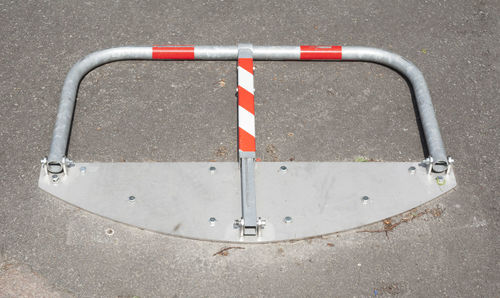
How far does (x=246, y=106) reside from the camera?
7188mm

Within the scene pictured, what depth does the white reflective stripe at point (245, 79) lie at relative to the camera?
7367 millimetres

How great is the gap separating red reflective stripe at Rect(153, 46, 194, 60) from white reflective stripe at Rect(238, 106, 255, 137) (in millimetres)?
1039

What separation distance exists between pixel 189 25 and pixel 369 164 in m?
2.88

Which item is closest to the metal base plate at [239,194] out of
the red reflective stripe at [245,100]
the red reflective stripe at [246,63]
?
the red reflective stripe at [245,100]

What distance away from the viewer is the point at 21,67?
309 inches

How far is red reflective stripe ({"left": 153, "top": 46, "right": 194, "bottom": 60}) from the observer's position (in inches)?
304

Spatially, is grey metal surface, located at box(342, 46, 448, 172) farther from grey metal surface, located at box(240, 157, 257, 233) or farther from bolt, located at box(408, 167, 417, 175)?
grey metal surface, located at box(240, 157, 257, 233)

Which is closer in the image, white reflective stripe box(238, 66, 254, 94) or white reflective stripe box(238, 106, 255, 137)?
white reflective stripe box(238, 106, 255, 137)

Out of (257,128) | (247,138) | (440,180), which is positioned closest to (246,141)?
(247,138)

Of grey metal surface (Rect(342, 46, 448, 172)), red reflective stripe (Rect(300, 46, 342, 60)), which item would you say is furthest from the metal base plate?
red reflective stripe (Rect(300, 46, 342, 60))

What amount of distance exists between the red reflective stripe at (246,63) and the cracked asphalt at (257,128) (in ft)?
0.80

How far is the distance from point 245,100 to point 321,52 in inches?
44.9

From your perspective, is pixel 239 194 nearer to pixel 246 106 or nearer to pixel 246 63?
pixel 246 106

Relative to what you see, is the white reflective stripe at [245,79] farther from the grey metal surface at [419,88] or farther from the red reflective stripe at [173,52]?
the grey metal surface at [419,88]
